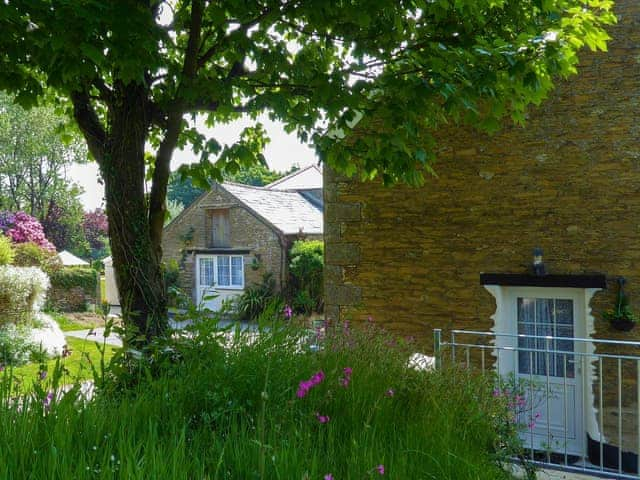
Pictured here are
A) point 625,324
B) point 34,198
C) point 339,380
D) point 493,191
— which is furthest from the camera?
point 34,198

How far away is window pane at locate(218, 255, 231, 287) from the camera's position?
24.5 meters

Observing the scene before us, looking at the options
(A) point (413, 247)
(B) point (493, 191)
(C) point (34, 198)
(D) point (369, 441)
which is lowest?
(D) point (369, 441)

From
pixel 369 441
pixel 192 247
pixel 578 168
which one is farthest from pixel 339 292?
pixel 192 247

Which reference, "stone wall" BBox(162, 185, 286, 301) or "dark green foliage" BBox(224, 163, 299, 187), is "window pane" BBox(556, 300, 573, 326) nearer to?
"stone wall" BBox(162, 185, 286, 301)

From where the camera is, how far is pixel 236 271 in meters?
24.3

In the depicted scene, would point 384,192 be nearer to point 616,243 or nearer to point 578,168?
point 578,168

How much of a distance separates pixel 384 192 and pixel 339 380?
16.9ft

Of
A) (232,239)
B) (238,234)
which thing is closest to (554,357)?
(238,234)

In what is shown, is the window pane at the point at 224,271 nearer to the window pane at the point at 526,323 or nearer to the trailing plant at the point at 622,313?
the window pane at the point at 526,323

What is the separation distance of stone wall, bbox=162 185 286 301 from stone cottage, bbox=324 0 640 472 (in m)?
14.4

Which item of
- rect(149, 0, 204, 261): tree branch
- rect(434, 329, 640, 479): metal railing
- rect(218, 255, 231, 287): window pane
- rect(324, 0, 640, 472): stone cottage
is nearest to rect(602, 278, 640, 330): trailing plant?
rect(324, 0, 640, 472): stone cottage

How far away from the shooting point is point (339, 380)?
3262mm

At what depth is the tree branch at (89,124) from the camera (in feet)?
15.9

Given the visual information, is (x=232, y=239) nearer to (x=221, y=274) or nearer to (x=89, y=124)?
(x=221, y=274)
